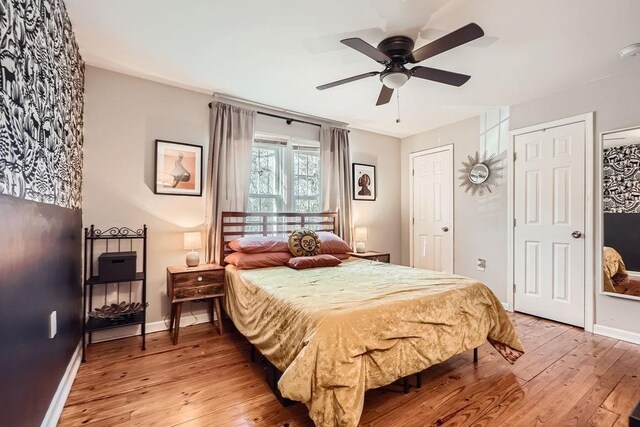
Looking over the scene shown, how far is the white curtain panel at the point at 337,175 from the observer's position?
14.2 ft

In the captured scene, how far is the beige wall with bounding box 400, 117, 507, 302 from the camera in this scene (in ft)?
13.0

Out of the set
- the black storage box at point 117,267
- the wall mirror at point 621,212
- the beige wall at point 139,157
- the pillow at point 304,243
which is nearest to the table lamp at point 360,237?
the pillow at point 304,243

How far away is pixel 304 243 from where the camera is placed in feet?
11.0

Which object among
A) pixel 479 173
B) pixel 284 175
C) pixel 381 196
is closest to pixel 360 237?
pixel 381 196

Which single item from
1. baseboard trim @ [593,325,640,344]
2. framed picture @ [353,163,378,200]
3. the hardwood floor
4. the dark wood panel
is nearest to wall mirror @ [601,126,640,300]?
baseboard trim @ [593,325,640,344]

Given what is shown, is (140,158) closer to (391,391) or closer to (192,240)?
(192,240)

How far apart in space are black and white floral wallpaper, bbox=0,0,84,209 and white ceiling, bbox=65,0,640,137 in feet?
1.52

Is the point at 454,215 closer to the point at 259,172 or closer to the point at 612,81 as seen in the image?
the point at 612,81

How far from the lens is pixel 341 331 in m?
1.61

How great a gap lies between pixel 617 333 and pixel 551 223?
4.00 ft

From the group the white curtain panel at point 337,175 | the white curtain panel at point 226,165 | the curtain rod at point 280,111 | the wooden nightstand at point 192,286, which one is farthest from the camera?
the white curtain panel at point 337,175

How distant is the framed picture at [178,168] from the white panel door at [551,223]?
3.91m

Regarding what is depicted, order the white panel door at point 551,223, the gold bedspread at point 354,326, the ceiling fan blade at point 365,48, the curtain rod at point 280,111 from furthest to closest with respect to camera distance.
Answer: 1. the curtain rod at point 280,111
2. the white panel door at point 551,223
3. the ceiling fan blade at point 365,48
4. the gold bedspread at point 354,326

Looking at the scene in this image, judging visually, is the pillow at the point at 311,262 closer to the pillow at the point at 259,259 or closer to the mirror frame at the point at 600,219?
the pillow at the point at 259,259
